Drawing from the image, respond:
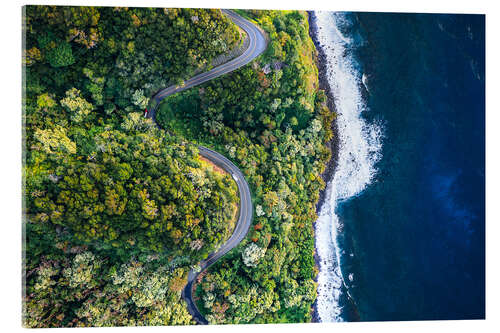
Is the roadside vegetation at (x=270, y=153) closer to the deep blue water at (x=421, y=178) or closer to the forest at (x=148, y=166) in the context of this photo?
the forest at (x=148, y=166)

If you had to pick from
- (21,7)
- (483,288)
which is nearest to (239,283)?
(483,288)

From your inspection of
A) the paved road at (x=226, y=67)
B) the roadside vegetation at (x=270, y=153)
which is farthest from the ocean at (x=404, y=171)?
the paved road at (x=226, y=67)

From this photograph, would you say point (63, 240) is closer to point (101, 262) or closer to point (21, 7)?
point (101, 262)

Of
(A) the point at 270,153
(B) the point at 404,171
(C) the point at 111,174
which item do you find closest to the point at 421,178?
(B) the point at 404,171

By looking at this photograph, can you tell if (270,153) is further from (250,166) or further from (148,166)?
(148,166)

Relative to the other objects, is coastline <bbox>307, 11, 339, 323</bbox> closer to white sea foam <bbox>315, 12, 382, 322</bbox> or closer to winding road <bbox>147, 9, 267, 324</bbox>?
white sea foam <bbox>315, 12, 382, 322</bbox>
